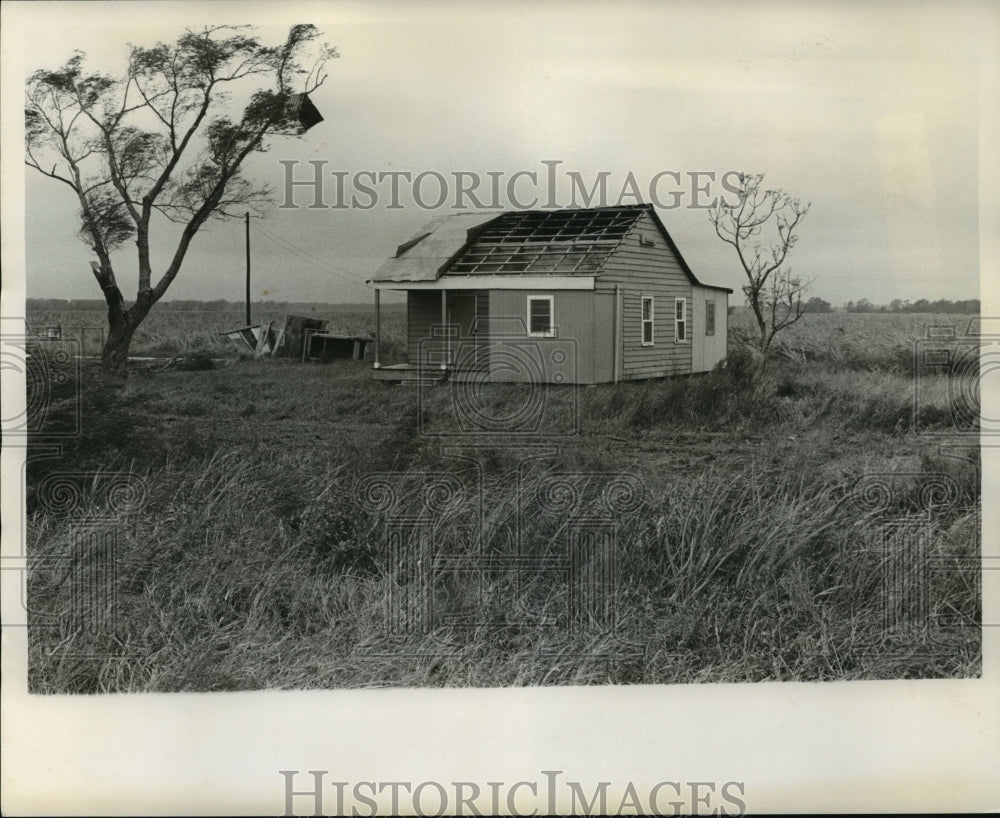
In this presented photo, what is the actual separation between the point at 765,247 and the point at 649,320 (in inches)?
39.0

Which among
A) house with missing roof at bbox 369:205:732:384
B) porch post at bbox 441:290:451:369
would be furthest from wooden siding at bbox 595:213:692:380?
porch post at bbox 441:290:451:369

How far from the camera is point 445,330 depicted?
6.17 meters

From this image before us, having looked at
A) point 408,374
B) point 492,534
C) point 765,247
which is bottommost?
point 492,534

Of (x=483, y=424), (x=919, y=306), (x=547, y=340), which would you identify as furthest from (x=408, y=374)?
(x=919, y=306)

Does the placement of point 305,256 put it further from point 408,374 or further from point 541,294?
point 541,294

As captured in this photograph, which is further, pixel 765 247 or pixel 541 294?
pixel 765 247

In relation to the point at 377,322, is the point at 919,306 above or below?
above

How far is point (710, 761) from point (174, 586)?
3762mm

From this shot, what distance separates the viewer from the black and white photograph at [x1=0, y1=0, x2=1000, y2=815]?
18.8 feet

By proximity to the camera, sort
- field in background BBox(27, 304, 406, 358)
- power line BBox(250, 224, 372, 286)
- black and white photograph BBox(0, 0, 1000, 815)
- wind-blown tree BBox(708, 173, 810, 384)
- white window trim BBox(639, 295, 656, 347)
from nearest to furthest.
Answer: black and white photograph BBox(0, 0, 1000, 815), field in background BBox(27, 304, 406, 358), power line BBox(250, 224, 372, 286), wind-blown tree BBox(708, 173, 810, 384), white window trim BBox(639, 295, 656, 347)

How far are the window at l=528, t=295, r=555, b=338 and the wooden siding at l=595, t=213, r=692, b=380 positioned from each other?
43 cm

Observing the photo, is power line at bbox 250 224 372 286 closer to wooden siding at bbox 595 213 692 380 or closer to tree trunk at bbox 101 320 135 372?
tree trunk at bbox 101 320 135 372

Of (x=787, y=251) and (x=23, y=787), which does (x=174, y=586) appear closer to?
(x=23, y=787)

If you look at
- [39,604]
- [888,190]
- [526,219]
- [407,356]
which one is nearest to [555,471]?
[407,356]
